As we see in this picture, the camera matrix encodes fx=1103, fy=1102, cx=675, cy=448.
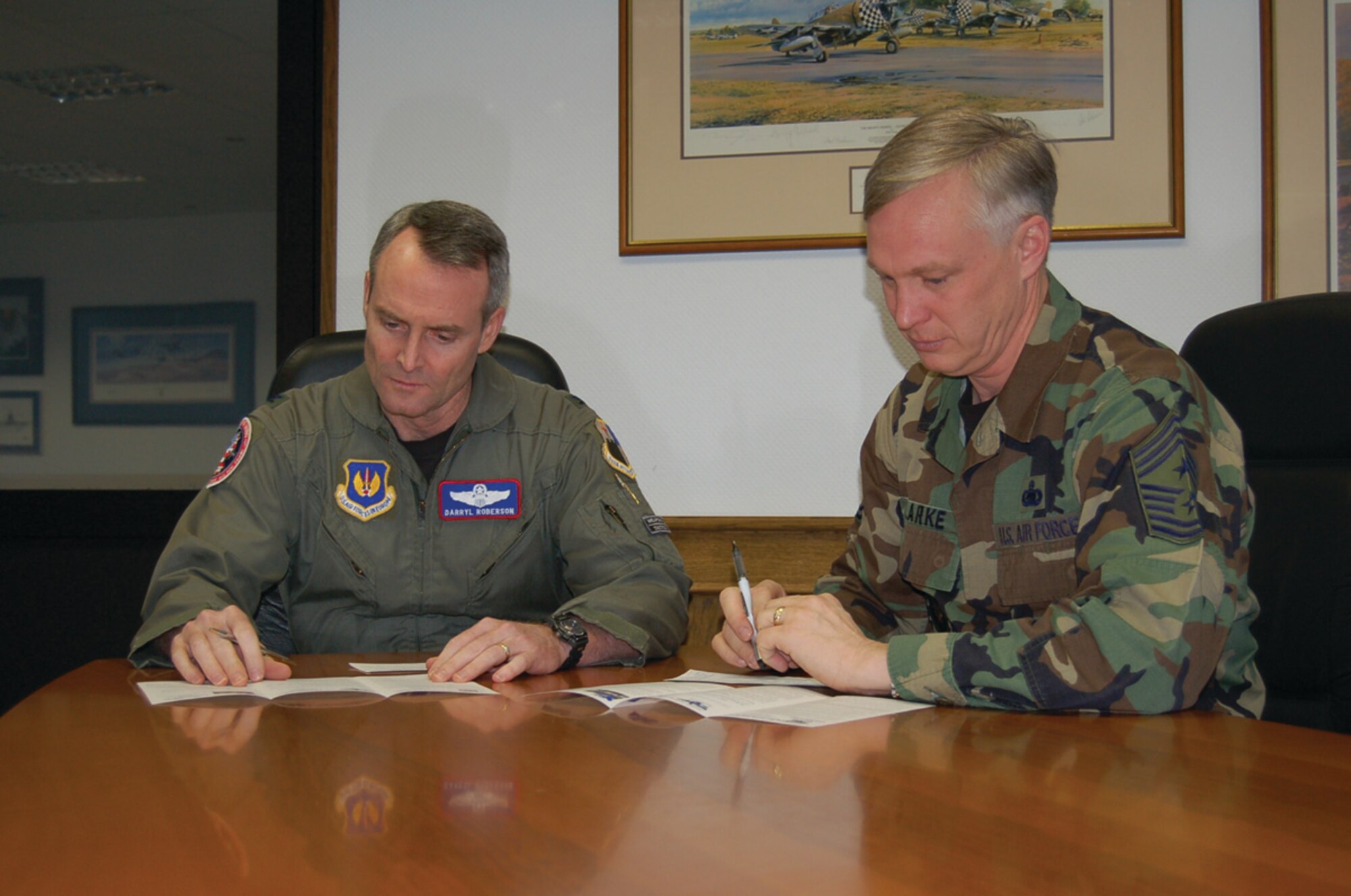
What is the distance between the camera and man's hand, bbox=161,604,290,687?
54.9 inches

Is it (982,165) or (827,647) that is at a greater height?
(982,165)

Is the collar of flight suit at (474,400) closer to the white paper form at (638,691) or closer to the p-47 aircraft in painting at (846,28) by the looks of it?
the white paper form at (638,691)

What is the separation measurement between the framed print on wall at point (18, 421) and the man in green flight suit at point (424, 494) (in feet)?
18.7

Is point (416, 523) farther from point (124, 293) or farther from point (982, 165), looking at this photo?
point (124, 293)

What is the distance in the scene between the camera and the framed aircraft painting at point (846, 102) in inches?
98.4

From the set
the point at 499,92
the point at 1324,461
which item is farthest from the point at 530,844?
the point at 499,92

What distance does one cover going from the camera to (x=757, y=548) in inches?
105

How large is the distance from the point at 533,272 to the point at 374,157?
0.53 meters

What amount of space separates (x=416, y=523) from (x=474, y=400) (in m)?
0.26

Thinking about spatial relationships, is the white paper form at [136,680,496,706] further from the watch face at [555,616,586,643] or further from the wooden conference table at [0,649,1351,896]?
the watch face at [555,616,586,643]

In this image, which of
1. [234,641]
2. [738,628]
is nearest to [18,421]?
[234,641]

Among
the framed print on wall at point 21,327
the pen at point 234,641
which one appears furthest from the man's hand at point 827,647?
the framed print on wall at point 21,327

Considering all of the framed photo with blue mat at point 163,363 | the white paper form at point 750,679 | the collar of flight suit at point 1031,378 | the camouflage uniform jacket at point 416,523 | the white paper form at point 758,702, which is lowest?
the white paper form at point 750,679

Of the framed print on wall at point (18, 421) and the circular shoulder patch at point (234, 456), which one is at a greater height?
the framed print on wall at point (18, 421)
